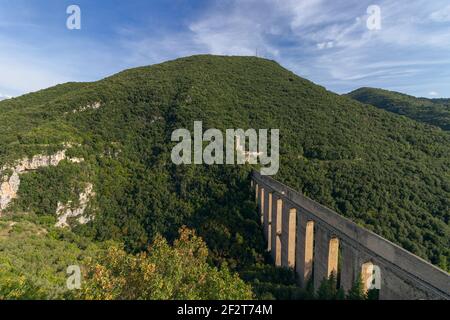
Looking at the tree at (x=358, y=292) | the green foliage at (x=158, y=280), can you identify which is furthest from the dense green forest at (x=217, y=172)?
the tree at (x=358, y=292)

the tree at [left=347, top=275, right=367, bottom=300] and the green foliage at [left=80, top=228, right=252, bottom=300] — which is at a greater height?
the green foliage at [left=80, top=228, right=252, bottom=300]

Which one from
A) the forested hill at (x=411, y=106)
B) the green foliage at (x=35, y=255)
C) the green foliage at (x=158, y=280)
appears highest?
the forested hill at (x=411, y=106)

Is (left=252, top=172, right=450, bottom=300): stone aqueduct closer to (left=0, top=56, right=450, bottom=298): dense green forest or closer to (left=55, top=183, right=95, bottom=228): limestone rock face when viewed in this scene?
(left=0, top=56, right=450, bottom=298): dense green forest

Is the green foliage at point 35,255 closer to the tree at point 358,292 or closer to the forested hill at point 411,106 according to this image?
the tree at point 358,292

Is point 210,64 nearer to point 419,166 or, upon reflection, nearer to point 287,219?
point 419,166

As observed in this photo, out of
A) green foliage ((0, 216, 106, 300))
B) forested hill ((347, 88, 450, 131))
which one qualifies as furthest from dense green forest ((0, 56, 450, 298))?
forested hill ((347, 88, 450, 131))

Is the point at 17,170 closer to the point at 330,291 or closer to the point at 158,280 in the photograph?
the point at 158,280
